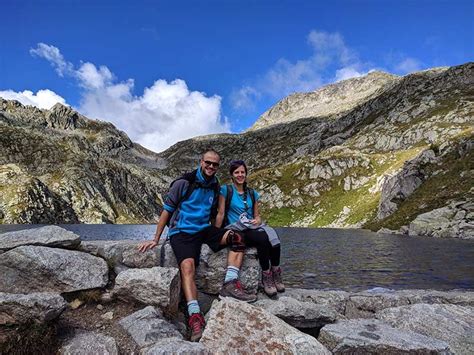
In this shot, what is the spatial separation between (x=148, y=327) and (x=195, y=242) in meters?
2.93

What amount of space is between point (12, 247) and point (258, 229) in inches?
296

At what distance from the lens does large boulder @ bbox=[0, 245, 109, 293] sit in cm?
973

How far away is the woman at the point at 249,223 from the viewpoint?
11188 mm

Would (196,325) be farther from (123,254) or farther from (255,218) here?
(255,218)

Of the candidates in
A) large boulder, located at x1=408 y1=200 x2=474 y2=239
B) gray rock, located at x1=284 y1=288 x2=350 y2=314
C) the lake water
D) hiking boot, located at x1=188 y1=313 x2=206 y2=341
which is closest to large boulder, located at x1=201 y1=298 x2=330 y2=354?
hiking boot, located at x1=188 y1=313 x2=206 y2=341

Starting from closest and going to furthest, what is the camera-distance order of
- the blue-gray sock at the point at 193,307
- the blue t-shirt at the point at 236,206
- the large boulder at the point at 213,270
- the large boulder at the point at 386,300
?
the blue-gray sock at the point at 193,307, the large boulder at the point at 213,270, the blue t-shirt at the point at 236,206, the large boulder at the point at 386,300

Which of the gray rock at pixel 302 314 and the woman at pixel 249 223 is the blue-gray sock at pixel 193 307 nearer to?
the gray rock at pixel 302 314

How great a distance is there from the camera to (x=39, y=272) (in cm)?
980

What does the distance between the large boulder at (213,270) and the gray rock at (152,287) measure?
3.16 ft

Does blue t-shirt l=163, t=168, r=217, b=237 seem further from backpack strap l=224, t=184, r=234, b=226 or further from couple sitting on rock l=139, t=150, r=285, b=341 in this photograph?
backpack strap l=224, t=184, r=234, b=226

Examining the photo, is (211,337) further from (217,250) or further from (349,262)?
(349,262)

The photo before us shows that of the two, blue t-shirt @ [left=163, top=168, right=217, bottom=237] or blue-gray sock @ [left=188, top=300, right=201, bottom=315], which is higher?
blue t-shirt @ [left=163, top=168, right=217, bottom=237]

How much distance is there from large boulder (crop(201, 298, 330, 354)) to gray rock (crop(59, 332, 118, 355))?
219 centimetres

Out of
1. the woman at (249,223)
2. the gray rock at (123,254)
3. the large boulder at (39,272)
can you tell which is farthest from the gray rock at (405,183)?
the large boulder at (39,272)
